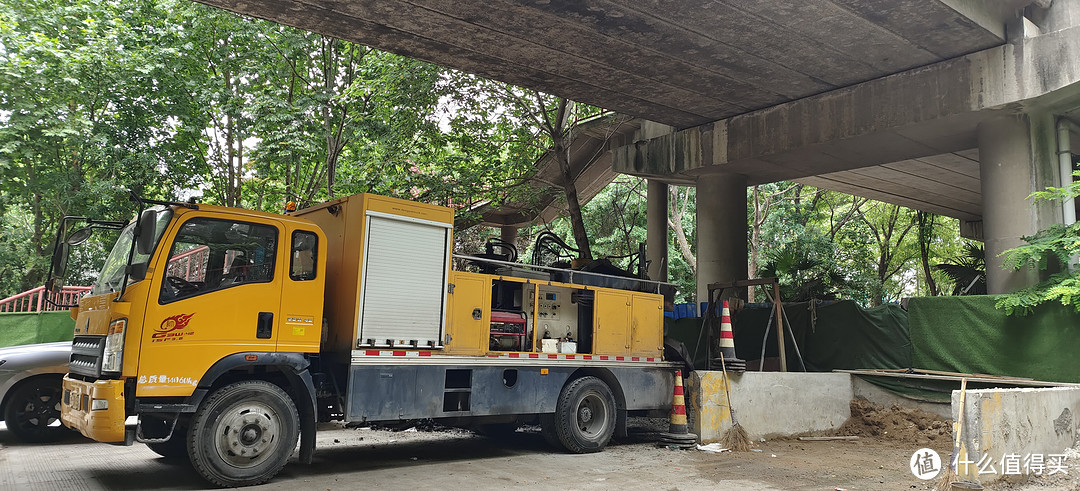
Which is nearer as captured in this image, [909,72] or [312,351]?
[312,351]

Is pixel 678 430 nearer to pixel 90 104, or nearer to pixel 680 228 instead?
pixel 90 104

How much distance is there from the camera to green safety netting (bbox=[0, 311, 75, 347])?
46.6 ft

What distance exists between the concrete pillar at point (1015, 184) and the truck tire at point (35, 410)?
583 inches

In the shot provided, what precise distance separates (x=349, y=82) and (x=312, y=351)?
1033cm

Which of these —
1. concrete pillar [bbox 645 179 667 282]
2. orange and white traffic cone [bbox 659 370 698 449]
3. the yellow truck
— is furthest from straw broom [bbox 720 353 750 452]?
concrete pillar [bbox 645 179 667 282]

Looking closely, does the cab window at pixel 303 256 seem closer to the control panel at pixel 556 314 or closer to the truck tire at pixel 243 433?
the truck tire at pixel 243 433

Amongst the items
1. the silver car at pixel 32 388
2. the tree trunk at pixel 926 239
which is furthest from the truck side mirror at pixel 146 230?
the tree trunk at pixel 926 239

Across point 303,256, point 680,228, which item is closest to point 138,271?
point 303,256

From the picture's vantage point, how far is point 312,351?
8.23 metres

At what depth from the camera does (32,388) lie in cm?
1020

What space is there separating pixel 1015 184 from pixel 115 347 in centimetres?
1328

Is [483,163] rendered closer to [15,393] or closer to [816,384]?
[816,384]

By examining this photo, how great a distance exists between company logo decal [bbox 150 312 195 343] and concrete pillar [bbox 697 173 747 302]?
12.2 m

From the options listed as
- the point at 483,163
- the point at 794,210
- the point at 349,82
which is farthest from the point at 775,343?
the point at 794,210
